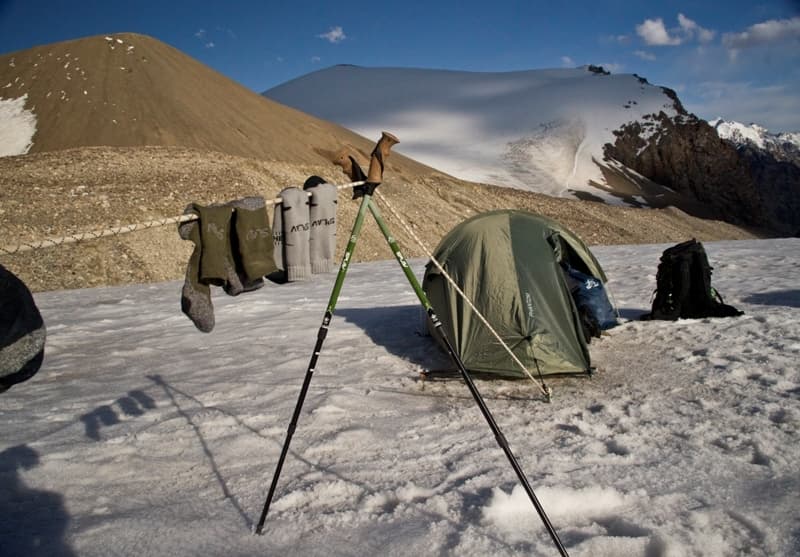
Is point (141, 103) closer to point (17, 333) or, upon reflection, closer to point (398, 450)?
point (398, 450)

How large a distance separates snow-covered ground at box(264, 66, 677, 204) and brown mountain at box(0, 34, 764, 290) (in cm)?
1706

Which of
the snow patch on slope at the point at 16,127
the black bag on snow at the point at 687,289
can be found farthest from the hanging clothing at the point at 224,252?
the snow patch on slope at the point at 16,127

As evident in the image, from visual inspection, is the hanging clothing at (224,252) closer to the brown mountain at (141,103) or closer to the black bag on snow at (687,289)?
the black bag on snow at (687,289)

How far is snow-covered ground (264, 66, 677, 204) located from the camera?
2136 inches

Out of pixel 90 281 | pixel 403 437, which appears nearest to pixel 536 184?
pixel 90 281

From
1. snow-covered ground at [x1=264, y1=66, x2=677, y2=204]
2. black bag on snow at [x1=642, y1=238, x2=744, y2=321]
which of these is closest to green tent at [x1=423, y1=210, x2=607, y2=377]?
black bag on snow at [x1=642, y1=238, x2=744, y2=321]

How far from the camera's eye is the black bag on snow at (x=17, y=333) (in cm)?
235

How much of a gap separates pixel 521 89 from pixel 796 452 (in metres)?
83.2

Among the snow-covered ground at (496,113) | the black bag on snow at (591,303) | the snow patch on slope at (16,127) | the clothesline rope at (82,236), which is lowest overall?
the black bag on snow at (591,303)

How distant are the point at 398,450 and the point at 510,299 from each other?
2.31 meters

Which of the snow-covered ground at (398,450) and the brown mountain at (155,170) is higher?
the brown mountain at (155,170)

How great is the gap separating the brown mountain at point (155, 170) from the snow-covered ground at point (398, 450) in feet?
31.9

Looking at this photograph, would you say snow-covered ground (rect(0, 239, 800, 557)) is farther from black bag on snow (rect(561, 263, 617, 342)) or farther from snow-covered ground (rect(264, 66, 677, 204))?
snow-covered ground (rect(264, 66, 677, 204))

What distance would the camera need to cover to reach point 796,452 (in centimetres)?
409
